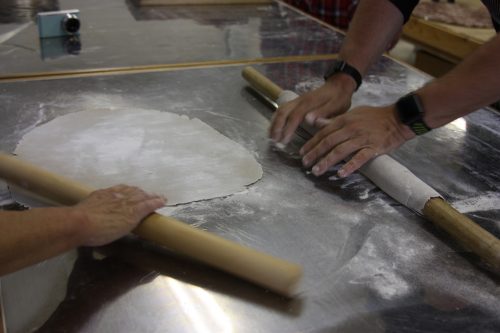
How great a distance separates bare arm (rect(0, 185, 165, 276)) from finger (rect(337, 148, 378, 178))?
0.43m

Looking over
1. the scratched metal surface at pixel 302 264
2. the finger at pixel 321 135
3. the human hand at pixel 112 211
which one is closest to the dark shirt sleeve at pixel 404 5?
the scratched metal surface at pixel 302 264

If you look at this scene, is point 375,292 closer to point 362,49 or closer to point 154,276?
point 154,276

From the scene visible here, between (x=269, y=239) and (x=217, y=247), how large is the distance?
5.7 inches

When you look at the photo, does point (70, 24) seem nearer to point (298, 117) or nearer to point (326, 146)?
point (298, 117)

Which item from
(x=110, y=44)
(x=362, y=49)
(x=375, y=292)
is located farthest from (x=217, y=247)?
(x=110, y=44)

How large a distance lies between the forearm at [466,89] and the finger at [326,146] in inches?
7.7

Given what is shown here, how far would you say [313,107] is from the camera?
4.36 ft

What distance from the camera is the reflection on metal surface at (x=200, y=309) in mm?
739

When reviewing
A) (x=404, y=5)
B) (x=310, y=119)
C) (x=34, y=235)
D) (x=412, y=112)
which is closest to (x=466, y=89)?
(x=412, y=112)

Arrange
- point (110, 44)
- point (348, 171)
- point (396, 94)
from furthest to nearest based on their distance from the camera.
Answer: point (110, 44), point (396, 94), point (348, 171)

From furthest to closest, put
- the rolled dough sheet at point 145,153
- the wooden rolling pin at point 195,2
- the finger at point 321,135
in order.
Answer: the wooden rolling pin at point 195,2
the finger at point 321,135
the rolled dough sheet at point 145,153

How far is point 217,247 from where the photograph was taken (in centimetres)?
81

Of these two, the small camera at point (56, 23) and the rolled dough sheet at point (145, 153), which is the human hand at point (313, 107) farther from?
the small camera at point (56, 23)

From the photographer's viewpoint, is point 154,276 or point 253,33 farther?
point 253,33
